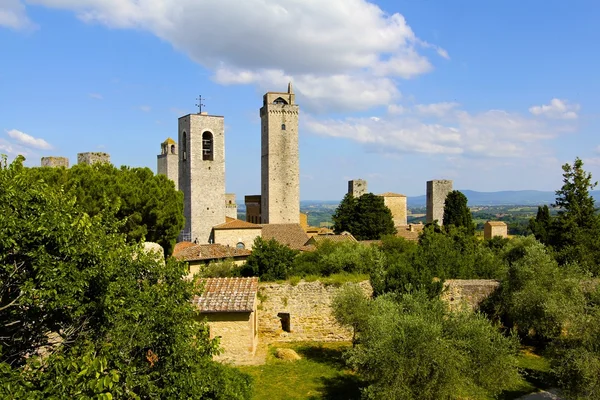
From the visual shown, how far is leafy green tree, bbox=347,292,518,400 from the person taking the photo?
33.4 feet

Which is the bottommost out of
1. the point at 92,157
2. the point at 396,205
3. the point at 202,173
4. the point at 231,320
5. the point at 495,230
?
the point at 231,320

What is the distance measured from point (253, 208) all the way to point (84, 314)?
50.0m

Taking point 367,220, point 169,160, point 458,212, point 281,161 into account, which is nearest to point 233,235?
point 367,220

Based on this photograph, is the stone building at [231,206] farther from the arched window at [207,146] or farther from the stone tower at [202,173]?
the arched window at [207,146]

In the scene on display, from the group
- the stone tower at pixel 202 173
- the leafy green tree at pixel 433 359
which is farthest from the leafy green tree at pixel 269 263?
the stone tower at pixel 202 173

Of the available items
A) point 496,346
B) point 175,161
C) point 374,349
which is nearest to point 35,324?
point 374,349

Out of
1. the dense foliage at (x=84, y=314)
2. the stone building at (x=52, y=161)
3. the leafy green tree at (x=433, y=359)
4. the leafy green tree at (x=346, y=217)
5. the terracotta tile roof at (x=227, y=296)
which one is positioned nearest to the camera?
the dense foliage at (x=84, y=314)

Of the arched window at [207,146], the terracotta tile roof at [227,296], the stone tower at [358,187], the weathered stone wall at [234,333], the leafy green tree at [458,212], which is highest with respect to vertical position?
the arched window at [207,146]

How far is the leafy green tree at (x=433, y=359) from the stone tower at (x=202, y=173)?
30.3 m

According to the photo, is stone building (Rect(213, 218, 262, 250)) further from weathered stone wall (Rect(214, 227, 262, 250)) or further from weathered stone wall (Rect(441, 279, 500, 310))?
weathered stone wall (Rect(441, 279, 500, 310))

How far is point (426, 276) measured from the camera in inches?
704

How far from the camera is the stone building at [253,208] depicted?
5639cm

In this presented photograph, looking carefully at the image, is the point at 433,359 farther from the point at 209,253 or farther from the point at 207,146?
the point at 207,146

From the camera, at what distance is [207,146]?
42344 millimetres
